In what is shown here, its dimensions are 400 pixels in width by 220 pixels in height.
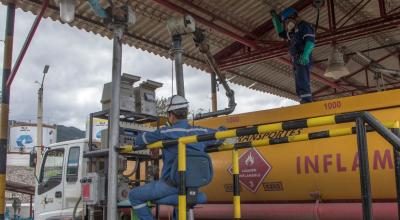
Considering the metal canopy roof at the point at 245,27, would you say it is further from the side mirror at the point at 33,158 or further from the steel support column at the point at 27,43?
the side mirror at the point at 33,158

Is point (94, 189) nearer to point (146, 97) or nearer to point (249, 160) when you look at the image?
point (146, 97)

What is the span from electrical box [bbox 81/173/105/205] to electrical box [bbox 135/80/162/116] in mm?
1045

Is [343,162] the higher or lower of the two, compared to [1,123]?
lower

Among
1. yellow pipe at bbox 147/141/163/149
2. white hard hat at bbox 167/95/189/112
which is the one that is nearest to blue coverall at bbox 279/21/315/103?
white hard hat at bbox 167/95/189/112

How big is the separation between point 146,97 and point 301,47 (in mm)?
3050

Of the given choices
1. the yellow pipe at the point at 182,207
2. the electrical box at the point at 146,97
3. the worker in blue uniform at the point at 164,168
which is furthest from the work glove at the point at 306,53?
the yellow pipe at the point at 182,207

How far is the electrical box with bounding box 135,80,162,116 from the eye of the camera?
6008 millimetres

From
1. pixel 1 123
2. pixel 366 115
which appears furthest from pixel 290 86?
pixel 366 115

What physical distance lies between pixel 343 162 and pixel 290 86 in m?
13.2

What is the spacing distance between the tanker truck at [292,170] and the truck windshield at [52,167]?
1686 millimetres

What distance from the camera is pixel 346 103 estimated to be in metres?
5.30

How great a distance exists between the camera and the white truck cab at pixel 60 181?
7.49 meters

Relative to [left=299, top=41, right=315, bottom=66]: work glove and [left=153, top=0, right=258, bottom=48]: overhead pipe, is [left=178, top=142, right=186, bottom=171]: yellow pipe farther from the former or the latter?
[left=153, top=0, right=258, bottom=48]: overhead pipe

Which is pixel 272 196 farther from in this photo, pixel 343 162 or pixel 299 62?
pixel 299 62
